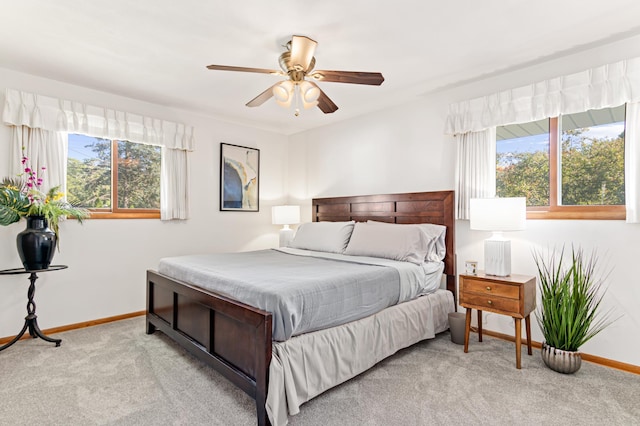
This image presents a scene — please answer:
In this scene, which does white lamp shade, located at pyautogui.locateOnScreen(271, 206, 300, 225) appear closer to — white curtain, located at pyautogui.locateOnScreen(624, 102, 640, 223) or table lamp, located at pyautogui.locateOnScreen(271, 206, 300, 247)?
table lamp, located at pyautogui.locateOnScreen(271, 206, 300, 247)

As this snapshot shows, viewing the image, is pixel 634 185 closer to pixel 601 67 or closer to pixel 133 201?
pixel 601 67

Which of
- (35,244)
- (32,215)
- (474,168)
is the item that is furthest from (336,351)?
(32,215)

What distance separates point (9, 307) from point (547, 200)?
4969mm

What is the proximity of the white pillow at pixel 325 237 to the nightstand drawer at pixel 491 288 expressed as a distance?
1.35m

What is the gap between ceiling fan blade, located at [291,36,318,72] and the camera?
2084 millimetres

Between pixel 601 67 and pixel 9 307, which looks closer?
pixel 601 67

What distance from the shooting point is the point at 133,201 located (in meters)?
3.82

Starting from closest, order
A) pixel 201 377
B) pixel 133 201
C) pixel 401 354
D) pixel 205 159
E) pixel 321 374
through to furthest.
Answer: pixel 321 374 < pixel 201 377 < pixel 401 354 < pixel 133 201 < pixel 205 159

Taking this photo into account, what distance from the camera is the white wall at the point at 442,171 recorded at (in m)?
2.48

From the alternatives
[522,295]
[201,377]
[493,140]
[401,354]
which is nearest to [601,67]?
[493,140]

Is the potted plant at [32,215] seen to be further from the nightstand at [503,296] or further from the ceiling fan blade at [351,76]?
the nightstand at [503,296]

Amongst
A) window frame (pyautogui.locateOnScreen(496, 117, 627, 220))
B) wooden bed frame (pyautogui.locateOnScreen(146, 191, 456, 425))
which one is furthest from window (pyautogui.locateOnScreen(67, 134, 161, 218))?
window frame (pyautogui.locateOnScreen(496, 117, 627, 220))

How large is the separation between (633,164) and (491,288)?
135cm

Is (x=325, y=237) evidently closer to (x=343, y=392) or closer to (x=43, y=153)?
(x=343, y=392)
